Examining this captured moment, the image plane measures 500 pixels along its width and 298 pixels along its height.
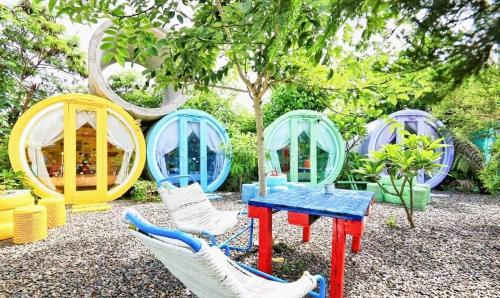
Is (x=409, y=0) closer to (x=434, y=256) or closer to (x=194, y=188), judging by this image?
(x=194, y=188)

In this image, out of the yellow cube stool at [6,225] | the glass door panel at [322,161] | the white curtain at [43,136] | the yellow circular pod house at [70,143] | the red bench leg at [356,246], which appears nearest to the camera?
the red bench leg at [356,246]

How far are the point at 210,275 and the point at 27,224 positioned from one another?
11.3ft

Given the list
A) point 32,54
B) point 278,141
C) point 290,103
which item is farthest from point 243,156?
point 32,54

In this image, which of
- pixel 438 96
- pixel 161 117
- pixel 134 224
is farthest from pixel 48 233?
pixel 438 96

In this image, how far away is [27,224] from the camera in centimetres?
331

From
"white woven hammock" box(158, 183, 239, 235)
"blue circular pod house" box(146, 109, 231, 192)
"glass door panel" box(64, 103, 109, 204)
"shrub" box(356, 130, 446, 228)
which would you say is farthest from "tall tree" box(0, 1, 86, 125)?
"shrub" box(356, 130, 446, 228)

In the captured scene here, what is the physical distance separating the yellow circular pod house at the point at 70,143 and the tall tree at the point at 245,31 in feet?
11.7

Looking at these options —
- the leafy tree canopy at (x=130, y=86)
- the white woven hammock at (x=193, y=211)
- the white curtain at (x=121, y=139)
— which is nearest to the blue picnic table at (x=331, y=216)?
the white woven hammock at (x=193, y=211)

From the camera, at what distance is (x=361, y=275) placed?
97.1 inches

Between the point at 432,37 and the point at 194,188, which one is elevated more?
the point at 432,37

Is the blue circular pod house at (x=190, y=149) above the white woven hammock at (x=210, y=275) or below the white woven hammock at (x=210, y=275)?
above

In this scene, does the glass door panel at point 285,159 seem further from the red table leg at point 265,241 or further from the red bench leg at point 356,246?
the red table leg at point 265,241

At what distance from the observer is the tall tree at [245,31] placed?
0.93 metres

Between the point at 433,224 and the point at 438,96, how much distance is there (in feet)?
14.5
